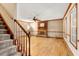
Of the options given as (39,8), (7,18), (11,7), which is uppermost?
(39,8)

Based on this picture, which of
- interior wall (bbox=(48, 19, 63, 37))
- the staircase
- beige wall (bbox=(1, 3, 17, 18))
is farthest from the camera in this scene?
interior wall (bbox=(48, 19, 63, 37))

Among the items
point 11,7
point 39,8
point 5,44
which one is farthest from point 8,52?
point 39,8

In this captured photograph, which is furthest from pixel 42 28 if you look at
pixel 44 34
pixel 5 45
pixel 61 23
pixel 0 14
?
pixel 5 45

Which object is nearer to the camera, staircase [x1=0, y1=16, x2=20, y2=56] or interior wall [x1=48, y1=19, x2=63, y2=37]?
staircase [x1=0, y1=16, x2=20, y2=56]

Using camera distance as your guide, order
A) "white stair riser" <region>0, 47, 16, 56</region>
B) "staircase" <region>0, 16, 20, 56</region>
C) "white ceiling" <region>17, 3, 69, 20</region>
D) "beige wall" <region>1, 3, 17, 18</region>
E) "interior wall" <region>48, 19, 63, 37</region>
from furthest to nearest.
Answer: "interior wall" <region>48, 19, 63, 37</region> → "white ceiling" <region>17, 3, 69, 20</region> → "beige wall" <region>1, 3, 17, 18</region> → "staircase" <region>0, 16, 20, 56</region> → "white stair riser" <region>0, 47, 16, 56</region>

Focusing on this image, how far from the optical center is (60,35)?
10703 millimetres

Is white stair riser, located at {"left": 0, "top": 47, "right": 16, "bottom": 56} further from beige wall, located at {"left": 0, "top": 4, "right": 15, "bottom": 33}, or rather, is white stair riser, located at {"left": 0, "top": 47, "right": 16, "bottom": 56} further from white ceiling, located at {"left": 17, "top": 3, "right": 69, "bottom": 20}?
white ceiling, located at {"left": 17, "top": 3, "right": 69, "bottom": 20}

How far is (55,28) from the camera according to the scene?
11.4 meters

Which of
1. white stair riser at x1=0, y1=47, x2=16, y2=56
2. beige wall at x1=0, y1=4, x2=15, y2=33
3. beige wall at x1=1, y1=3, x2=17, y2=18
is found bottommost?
white stair riser at x1=0, y1=47, x2=16, y2=56

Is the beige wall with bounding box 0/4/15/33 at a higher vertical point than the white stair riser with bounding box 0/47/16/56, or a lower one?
higher

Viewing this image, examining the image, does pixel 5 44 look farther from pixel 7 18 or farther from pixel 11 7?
pixel 11 7

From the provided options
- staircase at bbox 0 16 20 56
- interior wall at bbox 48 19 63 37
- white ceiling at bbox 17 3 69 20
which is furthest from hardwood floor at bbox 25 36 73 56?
interior wall at bbox 48 19 63 37

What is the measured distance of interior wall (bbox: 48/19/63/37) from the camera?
1096 cm

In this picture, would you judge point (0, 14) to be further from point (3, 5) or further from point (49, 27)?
point (49, 27)
